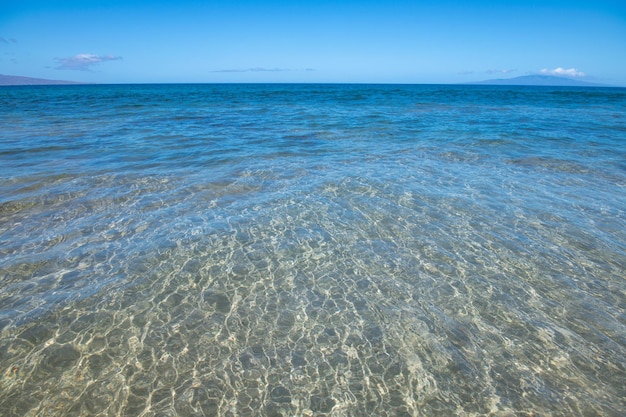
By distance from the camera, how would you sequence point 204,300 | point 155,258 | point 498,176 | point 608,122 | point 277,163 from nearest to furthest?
1. point 204,300
2. point 155,258
3. point 498,176
4. point 277,163
5. point 608,122

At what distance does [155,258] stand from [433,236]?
628 centimetres

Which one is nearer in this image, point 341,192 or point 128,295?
point 128,295

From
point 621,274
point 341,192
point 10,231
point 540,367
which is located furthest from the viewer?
point 341,192

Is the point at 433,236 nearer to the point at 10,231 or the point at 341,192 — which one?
A: the point at 341,192

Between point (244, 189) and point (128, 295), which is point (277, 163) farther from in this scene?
point (128, 295)

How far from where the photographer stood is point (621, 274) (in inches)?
259

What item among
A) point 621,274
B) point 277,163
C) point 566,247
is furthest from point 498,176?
point 277,163

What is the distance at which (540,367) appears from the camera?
4.60m

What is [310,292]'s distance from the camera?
6141mm

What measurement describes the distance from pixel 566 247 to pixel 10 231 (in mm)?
12909

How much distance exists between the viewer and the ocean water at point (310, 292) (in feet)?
14.0

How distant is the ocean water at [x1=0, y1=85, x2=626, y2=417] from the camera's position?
427 centimetres

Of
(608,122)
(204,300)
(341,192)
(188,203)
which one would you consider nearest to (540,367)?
(204,300)

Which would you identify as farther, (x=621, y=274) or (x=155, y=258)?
(x=155, y=258)
